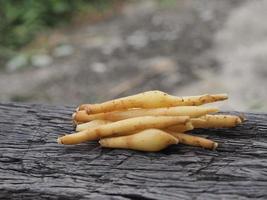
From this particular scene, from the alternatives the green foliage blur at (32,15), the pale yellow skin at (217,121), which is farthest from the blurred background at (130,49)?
the pale yellow skin at (217,121)

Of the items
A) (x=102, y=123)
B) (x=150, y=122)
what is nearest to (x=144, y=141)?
(x=150, y=122)

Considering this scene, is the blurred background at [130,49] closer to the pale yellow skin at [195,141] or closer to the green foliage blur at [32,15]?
the green foliage blur at [32,15]

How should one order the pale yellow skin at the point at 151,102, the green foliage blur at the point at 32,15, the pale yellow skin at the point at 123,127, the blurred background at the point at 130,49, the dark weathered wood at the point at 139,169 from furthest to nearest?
the green foliage blur at the point at 32,15, the blurred background at the point at 130,49, the pale yellow skin at the point at 151,102, the pale yellow skin at the point at 123,127, the dark weathered wood at the point at 139,169

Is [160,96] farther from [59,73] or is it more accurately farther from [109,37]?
[109,37]

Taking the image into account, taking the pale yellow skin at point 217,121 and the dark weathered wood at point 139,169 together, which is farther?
the pale yellow skin at point 217,121

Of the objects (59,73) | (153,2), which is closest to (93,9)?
(153,2)

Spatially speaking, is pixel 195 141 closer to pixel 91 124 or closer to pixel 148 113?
pixel 148 113

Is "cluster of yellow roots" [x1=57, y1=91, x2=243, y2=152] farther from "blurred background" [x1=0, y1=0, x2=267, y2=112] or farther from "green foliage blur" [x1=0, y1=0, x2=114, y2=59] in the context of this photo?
"green foliage blur" [x1=0, y1=0, x2=114, y2=59]
